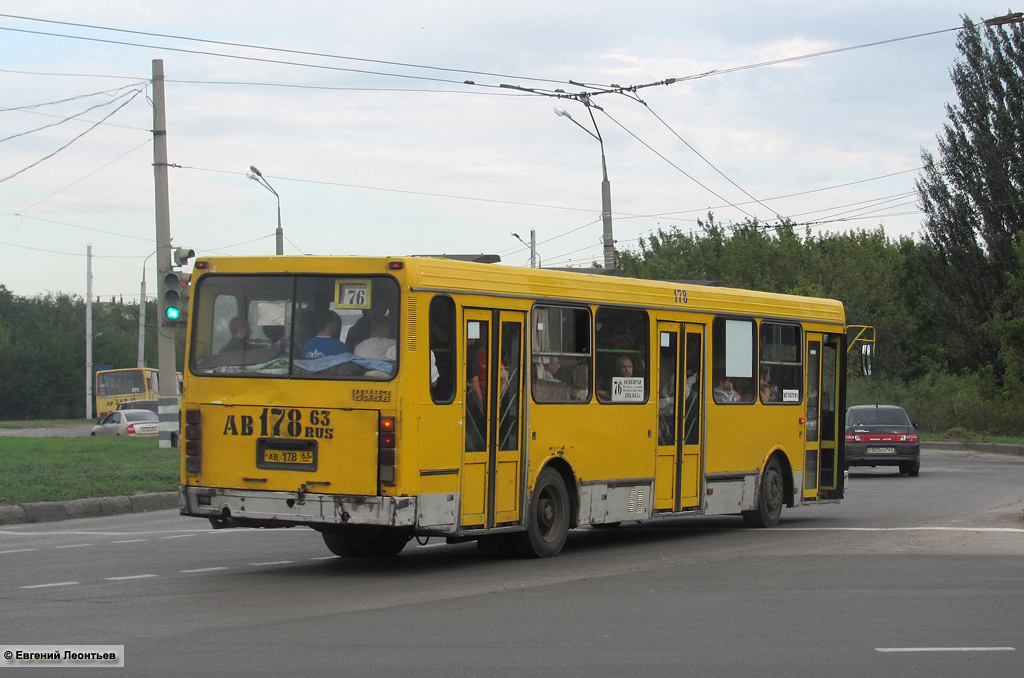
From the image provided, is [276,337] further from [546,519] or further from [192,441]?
[546,519]

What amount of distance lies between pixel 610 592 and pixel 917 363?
193 ft

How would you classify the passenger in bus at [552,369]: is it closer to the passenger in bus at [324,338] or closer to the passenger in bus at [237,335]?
the passenger in bus at [324,338]

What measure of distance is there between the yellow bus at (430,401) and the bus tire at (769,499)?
176cm

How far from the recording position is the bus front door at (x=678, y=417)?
1333cm

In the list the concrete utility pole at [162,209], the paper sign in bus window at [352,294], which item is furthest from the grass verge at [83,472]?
the paper sign in bus window at [352,294]

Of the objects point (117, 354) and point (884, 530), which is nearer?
point (884, 530)

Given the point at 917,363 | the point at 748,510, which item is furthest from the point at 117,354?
the point at 748,510

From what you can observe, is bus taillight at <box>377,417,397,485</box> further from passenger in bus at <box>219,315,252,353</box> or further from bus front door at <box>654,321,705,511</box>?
bus front door at <box>654,321,705,511</box>

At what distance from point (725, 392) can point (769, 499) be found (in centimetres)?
180

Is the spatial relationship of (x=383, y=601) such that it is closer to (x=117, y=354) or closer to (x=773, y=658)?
(x=773, y=658)

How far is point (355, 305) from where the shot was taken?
10.4 metres

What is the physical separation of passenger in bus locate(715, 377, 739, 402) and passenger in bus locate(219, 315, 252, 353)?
5.75 metres

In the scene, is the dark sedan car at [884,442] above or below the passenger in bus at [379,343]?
below

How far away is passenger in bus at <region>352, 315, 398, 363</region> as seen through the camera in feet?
33.4
